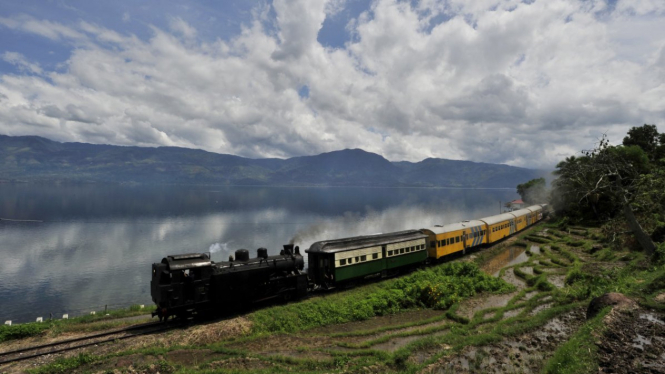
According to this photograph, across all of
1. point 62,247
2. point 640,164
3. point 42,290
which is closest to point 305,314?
point 42,290

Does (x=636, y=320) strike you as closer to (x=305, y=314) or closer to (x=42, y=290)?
(x=305, y=314)

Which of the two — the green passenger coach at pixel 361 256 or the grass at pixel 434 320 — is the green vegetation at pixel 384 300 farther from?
the green passenger coach at pixel 361 256

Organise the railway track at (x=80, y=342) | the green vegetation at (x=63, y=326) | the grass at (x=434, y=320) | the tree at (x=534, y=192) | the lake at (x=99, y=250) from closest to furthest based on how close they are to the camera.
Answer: the grass at (x=434, y=320) < the railway track at (x=80, y=342) < the green vegetation at (x=63, y=326) < the lake at (x=99, y=250) < the tree at (x=534, y=192)

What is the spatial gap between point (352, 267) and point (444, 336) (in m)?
10.4

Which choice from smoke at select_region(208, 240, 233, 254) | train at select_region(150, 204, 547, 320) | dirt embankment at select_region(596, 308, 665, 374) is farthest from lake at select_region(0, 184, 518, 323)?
dirt embankment at select_region(596, 308, 665, 374)

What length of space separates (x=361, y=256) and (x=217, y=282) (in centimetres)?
1209

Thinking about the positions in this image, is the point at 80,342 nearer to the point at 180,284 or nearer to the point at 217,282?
the point at 180,284

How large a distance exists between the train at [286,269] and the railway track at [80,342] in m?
0.94

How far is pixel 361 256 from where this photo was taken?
27531mm

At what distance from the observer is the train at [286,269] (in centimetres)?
1938

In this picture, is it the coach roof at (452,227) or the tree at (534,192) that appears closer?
the coach roof at (452,227)

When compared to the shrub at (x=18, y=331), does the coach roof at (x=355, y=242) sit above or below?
above

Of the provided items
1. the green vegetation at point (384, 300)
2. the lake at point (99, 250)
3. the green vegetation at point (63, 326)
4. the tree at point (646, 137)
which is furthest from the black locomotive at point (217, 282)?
the tree at point (646, 137)

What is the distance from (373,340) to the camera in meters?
18.3
